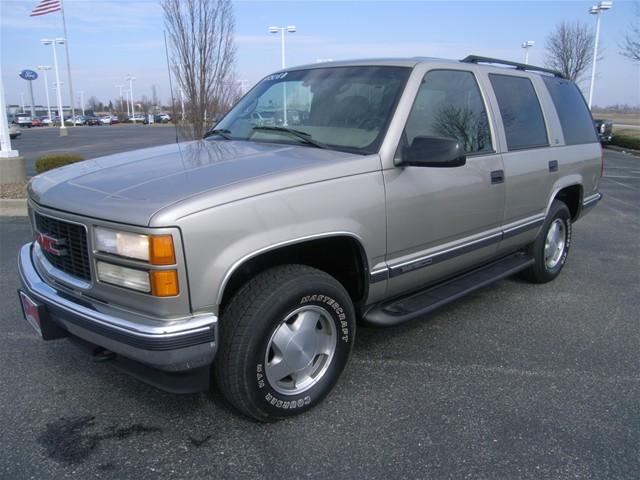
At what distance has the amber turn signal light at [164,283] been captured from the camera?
7.52 ft

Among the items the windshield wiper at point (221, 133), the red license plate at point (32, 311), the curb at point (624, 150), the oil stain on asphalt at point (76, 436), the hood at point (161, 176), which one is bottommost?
the curb at point (624, 150)

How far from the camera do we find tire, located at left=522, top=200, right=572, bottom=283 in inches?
190

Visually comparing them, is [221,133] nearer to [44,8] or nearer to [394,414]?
[394,414]

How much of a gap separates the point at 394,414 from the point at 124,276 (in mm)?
1578

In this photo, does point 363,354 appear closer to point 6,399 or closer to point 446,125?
point 446,125

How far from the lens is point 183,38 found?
974cm

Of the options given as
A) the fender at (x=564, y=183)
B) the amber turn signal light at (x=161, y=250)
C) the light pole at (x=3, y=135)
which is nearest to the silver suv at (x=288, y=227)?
the amber turn signal light at (x=161, y=250)

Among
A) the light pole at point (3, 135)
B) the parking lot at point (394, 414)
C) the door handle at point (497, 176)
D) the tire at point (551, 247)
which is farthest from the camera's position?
the light pole at point (3, 135)

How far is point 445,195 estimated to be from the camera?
3.42 m

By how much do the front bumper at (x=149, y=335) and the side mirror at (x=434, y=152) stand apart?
1.42m

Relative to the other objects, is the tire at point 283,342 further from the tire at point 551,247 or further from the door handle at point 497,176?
the tire at point 551,247

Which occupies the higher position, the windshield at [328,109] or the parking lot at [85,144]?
the windshield at [328,109]

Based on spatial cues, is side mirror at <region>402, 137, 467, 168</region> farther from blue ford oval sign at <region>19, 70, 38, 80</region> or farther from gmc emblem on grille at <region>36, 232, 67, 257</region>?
blue ford oval sign at <region>19, 70, 38, 80</region>

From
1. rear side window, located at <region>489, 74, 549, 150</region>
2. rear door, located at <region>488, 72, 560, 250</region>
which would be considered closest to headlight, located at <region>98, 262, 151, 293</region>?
rear door, located at <region>488, 72, 560, 250</region>
